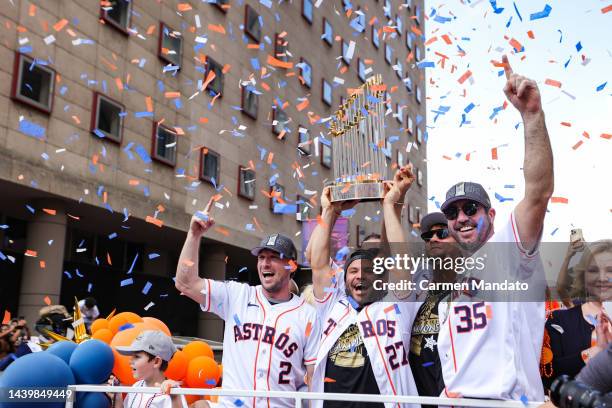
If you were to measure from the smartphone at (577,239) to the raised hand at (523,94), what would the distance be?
164 centimetres

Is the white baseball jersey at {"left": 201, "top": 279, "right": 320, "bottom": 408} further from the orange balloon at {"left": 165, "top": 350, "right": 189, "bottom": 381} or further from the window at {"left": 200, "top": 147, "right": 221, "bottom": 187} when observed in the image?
the window at {"left": 200, "top": 147, "right": 221, "bottom": 187}

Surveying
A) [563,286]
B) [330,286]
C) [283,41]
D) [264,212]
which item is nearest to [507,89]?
[563,286]

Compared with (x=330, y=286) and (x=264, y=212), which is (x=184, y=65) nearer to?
(x=264, y=212)

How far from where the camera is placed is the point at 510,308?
135 inches

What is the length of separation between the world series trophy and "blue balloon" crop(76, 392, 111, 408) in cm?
225

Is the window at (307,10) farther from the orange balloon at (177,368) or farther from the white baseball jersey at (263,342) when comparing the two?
the white baseball jersey at (263,342)

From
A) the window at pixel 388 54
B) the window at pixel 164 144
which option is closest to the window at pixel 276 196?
the window at pixel 164 144

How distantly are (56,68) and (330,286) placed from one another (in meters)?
11.6

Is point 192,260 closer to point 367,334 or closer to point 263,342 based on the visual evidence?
point 263,342

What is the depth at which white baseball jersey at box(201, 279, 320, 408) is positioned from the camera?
4.57m

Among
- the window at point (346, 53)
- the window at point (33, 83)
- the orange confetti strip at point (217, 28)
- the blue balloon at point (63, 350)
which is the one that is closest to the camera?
the blue balloon at point (63, 350)

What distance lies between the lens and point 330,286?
4926mm

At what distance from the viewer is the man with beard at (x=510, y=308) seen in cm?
320

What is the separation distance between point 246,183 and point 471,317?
18149mm
